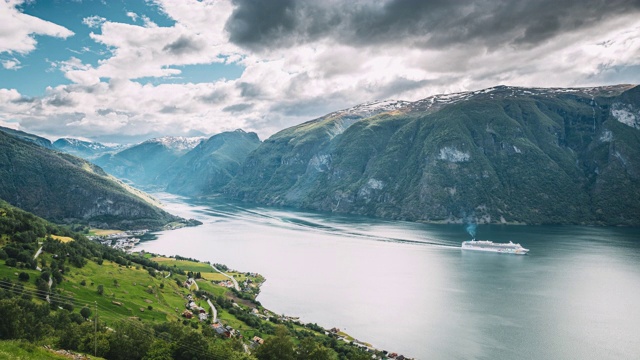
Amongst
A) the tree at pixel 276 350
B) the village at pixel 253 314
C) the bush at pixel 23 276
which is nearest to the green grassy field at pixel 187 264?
the village at pixel 253 314

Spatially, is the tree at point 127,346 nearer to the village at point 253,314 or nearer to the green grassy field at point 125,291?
the village at point 253,314

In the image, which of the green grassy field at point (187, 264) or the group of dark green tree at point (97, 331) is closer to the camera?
the group of dark green tree at point (97, 331)

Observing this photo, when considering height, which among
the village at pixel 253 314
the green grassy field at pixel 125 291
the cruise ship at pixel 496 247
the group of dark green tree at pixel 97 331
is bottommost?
the village at pixel 253 314

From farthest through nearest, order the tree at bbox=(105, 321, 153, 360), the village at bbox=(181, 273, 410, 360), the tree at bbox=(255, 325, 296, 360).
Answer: the village at bbox=(181, 273, 410, 360) → the tree at bbox=(255, 325, 296, 360) → the tree at bbox=(105, 321, 153, 360)

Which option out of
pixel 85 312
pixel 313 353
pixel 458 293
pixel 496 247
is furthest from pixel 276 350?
pixel 496 247

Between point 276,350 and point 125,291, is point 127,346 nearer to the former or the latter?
point 276,350

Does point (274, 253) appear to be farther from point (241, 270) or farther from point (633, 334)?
point (633, 334)

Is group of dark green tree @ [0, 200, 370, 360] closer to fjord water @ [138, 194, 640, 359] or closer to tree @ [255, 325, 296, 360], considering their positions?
tree @ [255, 325, 296, 360]

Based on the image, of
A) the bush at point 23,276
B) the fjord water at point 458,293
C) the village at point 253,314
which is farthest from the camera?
the fjord water at point 458,293

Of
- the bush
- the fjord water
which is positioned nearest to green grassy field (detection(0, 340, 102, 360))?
the bush
